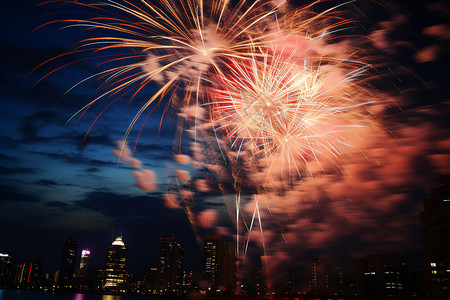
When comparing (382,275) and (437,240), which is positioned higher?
(437,240)

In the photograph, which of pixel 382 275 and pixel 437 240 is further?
pixel 382 275

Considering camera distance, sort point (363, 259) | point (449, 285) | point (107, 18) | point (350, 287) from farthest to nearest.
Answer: point (350, 287)
point (363, 259)
point (449, 285)
point (107, 18)

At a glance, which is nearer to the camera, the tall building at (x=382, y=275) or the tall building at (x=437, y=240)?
the tall building at (x=437, y=240)

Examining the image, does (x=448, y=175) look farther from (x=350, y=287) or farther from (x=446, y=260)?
(x=350, y=287)

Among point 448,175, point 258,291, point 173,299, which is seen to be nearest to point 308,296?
point 448,175
